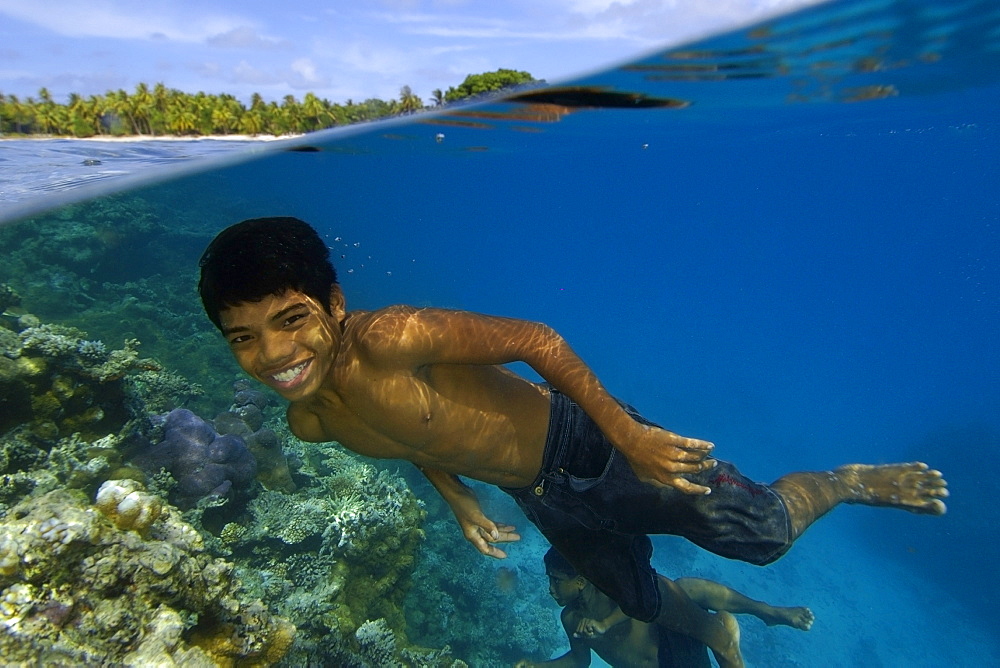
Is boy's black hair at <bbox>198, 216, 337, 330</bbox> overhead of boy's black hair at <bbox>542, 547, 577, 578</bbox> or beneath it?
overhead

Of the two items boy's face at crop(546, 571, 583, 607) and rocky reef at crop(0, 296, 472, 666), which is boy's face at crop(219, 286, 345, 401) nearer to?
rocky reef at crop(0, 296, 472, 666)

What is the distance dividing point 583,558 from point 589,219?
1924 inches

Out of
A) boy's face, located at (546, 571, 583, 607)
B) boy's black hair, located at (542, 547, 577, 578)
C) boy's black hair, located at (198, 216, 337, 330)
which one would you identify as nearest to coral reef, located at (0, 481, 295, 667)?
boy's black hair, located at (198, 216, 337, 330)

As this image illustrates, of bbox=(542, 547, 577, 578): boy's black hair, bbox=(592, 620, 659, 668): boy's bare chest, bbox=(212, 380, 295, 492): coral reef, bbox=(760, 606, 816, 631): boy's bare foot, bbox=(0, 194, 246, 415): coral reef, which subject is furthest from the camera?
bbox=(0, 194, 246, 415): coral reef

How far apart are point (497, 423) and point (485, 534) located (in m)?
1.34

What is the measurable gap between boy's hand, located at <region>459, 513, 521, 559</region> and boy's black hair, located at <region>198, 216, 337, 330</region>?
2.26 m

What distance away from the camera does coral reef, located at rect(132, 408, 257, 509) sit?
6195 mm

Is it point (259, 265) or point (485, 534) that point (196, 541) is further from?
point (259, 265)

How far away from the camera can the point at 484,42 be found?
842 cm

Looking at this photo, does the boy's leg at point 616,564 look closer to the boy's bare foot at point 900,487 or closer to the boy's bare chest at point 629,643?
the boy's bare foot at point 900,487

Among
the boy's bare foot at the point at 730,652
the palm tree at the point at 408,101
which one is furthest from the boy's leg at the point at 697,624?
the palm tree at the point at 408,101

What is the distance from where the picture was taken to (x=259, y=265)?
268 cm

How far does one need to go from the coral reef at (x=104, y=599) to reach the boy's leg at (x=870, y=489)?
3.90 meters

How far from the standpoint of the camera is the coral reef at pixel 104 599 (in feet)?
8.49
